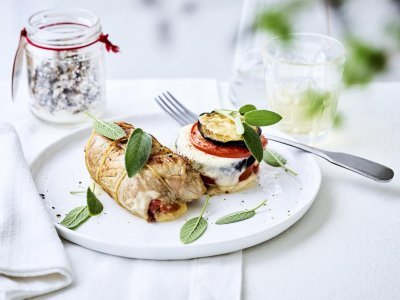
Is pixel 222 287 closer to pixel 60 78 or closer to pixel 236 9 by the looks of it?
pixel 60 78

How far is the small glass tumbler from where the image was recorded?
2.43 m

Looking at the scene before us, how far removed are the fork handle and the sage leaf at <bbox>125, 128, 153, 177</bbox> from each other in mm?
598

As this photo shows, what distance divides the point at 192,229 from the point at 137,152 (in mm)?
269

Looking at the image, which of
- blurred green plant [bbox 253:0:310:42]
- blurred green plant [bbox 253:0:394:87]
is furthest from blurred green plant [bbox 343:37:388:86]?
blurred green plant [bbox 253:0:310:42]

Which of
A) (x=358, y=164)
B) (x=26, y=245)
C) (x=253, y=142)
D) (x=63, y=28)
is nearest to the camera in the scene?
(x=26, y=245)

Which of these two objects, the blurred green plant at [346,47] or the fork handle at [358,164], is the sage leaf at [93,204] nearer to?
the fork handle at [358,164]

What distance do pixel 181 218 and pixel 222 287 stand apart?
298mm

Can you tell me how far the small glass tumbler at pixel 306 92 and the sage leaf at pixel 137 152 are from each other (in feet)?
2.33

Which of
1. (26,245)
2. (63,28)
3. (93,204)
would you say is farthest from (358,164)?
(63,28)

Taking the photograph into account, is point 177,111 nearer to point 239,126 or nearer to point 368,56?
point 239,126

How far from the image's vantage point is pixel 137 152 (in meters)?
1.92

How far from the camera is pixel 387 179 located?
2115mm

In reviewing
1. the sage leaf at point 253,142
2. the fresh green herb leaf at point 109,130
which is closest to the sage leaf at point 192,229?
the sage leaf at point 253,142

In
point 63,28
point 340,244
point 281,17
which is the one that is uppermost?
point 281,17
